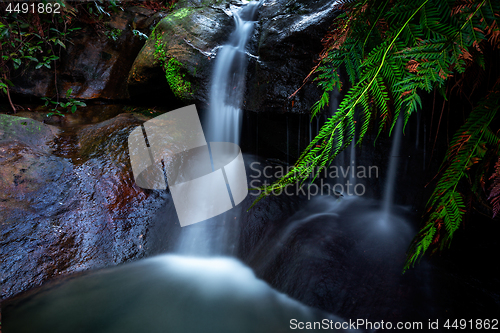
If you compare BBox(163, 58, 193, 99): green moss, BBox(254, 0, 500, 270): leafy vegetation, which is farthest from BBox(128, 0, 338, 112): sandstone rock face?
BBox(254, 0, 500, 270): leafy vegetation

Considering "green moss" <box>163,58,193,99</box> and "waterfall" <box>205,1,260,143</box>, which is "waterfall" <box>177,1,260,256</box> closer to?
"waterfall" <box>205,1,260,143</box>

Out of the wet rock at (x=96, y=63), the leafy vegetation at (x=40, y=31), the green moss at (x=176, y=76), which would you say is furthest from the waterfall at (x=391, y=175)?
the leafy vegetation at (x=40, y=31)

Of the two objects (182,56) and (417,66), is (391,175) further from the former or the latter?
(182,56)

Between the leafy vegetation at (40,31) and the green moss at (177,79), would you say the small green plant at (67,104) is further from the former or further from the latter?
the green moss at (177,79)

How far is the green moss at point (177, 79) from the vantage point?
429 cm

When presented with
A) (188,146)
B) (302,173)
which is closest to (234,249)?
(188,146)

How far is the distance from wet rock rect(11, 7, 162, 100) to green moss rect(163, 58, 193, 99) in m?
1.80

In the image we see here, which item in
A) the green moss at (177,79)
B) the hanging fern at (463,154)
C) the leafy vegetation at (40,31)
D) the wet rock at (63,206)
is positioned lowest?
the wet rock at (63,206)

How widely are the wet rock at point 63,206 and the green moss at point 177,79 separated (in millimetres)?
1255

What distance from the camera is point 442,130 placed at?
8.74 ft

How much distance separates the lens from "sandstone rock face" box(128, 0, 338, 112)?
11.2 feet

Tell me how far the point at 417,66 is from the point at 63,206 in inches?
146

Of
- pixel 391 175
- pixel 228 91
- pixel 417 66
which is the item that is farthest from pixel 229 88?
pixel 417 66

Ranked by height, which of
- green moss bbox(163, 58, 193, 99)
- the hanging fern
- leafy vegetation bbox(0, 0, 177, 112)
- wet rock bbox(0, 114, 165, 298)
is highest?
leafy vegetation bbox(0, 0, 177, 112)
